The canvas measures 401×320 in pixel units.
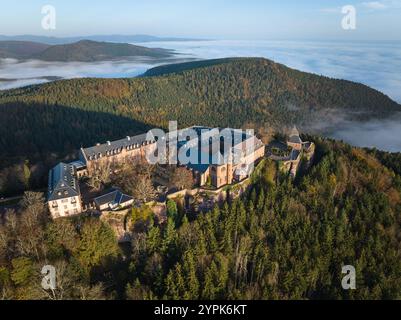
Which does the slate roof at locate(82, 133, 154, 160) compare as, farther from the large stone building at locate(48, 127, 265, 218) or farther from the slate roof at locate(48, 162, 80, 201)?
the slate roof at locate(48, 162, 80, 201)

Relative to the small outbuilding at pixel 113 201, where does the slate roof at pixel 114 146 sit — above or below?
above

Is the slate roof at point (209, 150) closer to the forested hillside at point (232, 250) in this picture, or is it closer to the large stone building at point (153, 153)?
the large stone building at point (153, 153)

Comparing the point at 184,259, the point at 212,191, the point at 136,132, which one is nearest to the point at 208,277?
the point at 184,259

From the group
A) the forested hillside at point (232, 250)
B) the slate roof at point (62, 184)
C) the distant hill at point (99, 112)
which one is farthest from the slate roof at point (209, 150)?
the distant hill at point (99, 112)

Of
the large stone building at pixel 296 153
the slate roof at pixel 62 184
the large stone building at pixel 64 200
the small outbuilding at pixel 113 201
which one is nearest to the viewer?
the large stone building at pixel 64 200

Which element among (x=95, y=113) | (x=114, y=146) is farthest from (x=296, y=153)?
(x=95, y=113)

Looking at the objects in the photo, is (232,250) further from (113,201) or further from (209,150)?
(209,150)
